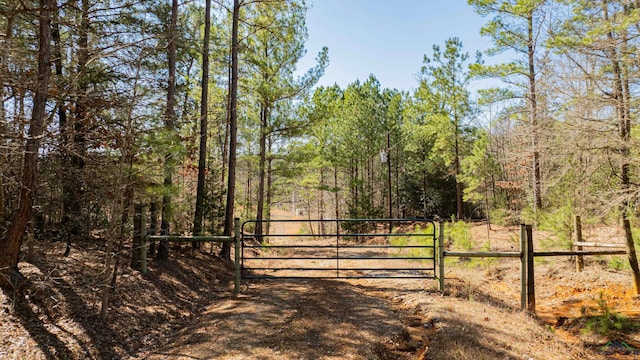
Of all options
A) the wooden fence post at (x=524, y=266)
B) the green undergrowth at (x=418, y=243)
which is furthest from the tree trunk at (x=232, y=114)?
the wooden fence post at (x=524, y=266)

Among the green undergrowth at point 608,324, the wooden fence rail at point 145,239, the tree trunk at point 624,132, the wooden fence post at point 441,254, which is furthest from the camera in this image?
the wooden fence rail at point 145,239

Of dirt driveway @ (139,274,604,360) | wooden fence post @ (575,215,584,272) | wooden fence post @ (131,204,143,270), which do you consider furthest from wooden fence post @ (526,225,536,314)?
wooden fence post @ (131,204,143,270)

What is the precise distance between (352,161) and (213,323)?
18.4 meters

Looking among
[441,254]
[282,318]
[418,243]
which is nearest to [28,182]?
[282,318]

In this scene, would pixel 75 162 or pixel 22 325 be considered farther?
pixel 75 162

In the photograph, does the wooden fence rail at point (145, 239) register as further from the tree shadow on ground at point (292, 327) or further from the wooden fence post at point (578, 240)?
the wooden fence post at point (578, 240)

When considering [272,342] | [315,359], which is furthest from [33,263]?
[315,359]

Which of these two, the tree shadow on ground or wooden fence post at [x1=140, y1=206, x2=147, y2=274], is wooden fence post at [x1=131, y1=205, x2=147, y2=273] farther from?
the tree shadow on ground

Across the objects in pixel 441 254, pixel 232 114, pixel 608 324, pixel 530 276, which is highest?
pixel 232 114

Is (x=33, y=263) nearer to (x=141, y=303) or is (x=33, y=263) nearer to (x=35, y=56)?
(x=141, y=303)

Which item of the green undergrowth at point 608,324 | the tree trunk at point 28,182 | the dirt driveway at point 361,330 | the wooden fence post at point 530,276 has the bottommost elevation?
the green undergrowth at point 608,324

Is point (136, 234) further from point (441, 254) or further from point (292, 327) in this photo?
point (441, 254)

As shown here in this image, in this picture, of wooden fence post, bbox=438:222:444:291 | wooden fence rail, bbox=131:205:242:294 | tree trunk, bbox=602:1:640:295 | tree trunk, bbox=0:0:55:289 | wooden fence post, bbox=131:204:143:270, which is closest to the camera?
tree trunk, bbox=0:0:55:289

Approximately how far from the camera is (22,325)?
357 centimetres
